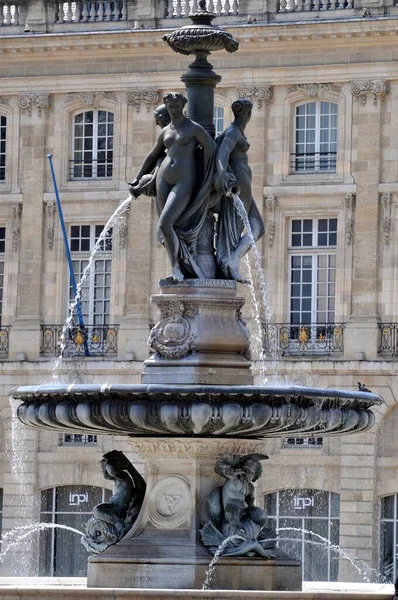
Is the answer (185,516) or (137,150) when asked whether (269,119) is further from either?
(185,516)

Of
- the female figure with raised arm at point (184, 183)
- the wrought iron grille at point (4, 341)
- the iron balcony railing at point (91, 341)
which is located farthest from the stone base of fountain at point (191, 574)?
the wrought iron grille at point (4, 341)

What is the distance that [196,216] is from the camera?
2375 centimetres

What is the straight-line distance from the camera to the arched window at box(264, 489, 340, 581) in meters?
50.8

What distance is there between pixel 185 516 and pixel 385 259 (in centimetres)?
2897

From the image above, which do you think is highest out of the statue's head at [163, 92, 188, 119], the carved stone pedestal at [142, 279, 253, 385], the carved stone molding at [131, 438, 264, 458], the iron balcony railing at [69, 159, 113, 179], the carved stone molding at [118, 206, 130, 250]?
the iron balcony railing at [69, 159, 113, 179]

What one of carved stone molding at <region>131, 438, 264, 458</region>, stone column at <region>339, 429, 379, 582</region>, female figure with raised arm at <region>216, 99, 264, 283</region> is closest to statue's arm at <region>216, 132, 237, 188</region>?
female figure with raised arm at <region>216, 99, 264, 283</region>

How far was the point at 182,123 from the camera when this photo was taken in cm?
2377

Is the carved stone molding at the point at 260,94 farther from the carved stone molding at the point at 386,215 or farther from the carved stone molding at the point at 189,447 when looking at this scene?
the carved stone molding at the point at 189,447

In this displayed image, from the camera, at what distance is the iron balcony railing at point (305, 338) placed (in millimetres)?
52094

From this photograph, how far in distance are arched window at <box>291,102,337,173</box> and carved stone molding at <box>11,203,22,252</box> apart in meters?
5.93

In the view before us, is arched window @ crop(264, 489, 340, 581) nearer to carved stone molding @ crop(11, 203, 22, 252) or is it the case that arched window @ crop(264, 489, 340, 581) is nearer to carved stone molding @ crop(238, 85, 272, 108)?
carved stone molding @ crop(11, 203, 22, 252)

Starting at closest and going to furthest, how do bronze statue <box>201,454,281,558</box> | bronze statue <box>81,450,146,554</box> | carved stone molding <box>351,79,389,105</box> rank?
bronze statue <box>201,454,281,558</box> → bronze statue <box>81,450,146,554</box> → carved stone molding <box>351,79,389,105</box>

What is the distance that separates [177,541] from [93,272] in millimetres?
30987

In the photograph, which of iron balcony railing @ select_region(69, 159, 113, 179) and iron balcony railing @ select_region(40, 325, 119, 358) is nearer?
iron balcony railing @ select_region(40, 325, 119, 358)
